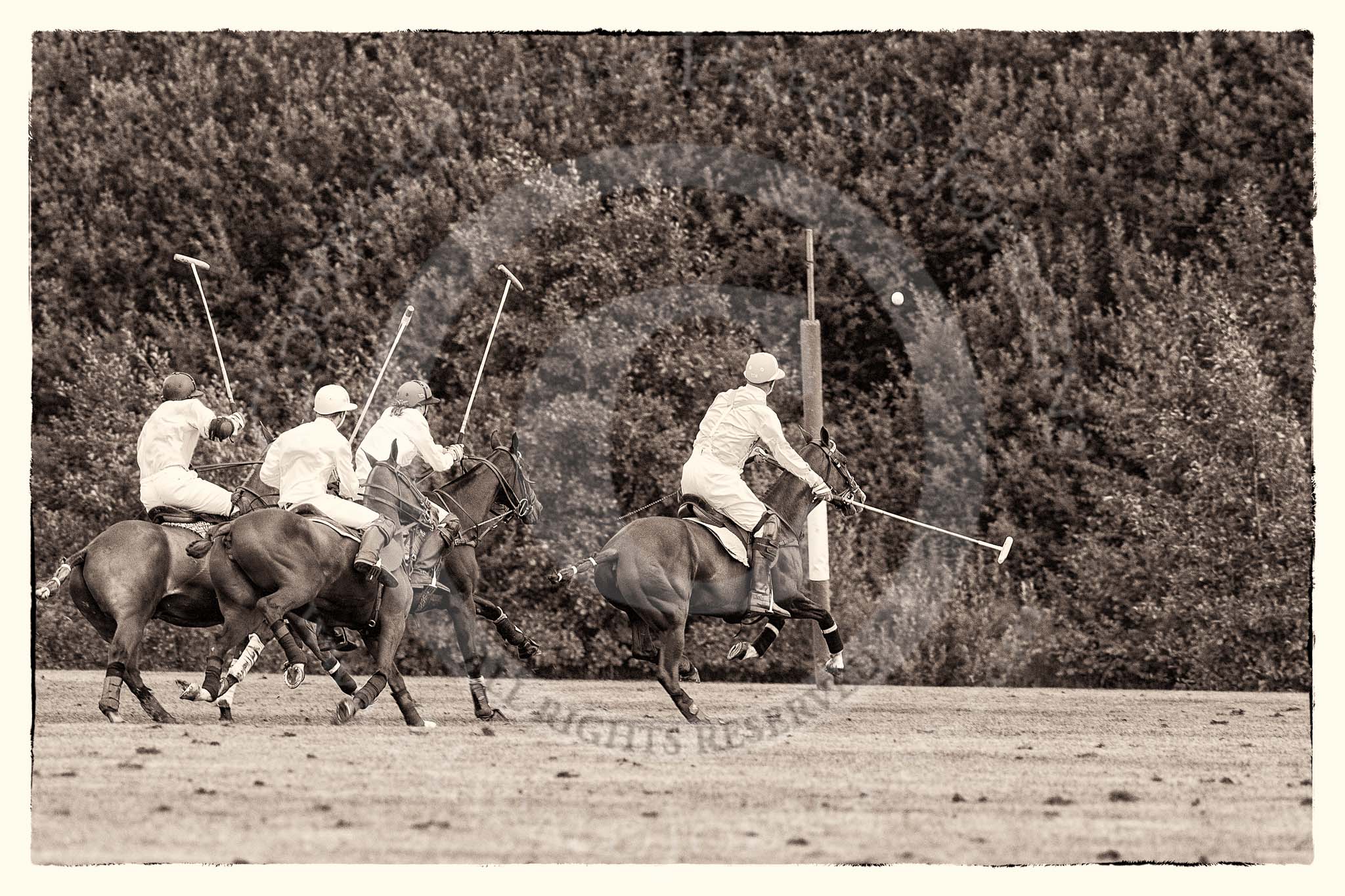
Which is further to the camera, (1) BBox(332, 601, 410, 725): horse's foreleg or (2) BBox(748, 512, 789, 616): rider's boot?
(2) BBox(748, 512, 789, 616): rider's boot

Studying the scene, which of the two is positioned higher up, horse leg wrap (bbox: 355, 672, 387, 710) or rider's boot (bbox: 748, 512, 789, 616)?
rider's boot (bbox: 748, 512, 789, 616)

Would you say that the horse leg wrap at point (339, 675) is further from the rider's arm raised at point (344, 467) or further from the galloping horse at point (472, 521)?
the rider's arm raised at point (344, 467)

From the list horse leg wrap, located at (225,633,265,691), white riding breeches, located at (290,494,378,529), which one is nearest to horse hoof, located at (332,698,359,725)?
horse leg wrap, located at (225,633,265,691)

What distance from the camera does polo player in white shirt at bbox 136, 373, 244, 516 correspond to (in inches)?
692

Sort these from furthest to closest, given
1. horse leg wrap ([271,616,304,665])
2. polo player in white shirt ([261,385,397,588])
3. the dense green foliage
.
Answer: the dense green foliage < horse leg wrap ([271,616,304,665]) < polo player in white shirt ([261,385,397,588])

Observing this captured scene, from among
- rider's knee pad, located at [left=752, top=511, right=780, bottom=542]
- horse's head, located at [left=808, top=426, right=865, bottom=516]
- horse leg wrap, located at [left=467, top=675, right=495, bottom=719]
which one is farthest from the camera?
horse's head, located at [left=808, top=426, right=865, bottom=516]

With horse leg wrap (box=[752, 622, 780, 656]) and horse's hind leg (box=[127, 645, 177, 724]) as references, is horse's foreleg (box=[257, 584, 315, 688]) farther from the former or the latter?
horse leg wrap (box=[752, 622, 780, 656])

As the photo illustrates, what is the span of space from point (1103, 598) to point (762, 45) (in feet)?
35.5

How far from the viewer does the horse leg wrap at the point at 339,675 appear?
17.4 metres

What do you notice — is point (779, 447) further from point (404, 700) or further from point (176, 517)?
point (176, 517)

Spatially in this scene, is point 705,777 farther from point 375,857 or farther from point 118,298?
point 118,298

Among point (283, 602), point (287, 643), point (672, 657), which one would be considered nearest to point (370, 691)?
point (283, 602)

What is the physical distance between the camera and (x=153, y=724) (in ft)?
54.0

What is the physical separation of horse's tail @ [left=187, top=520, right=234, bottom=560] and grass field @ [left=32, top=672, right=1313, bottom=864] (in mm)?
1394
